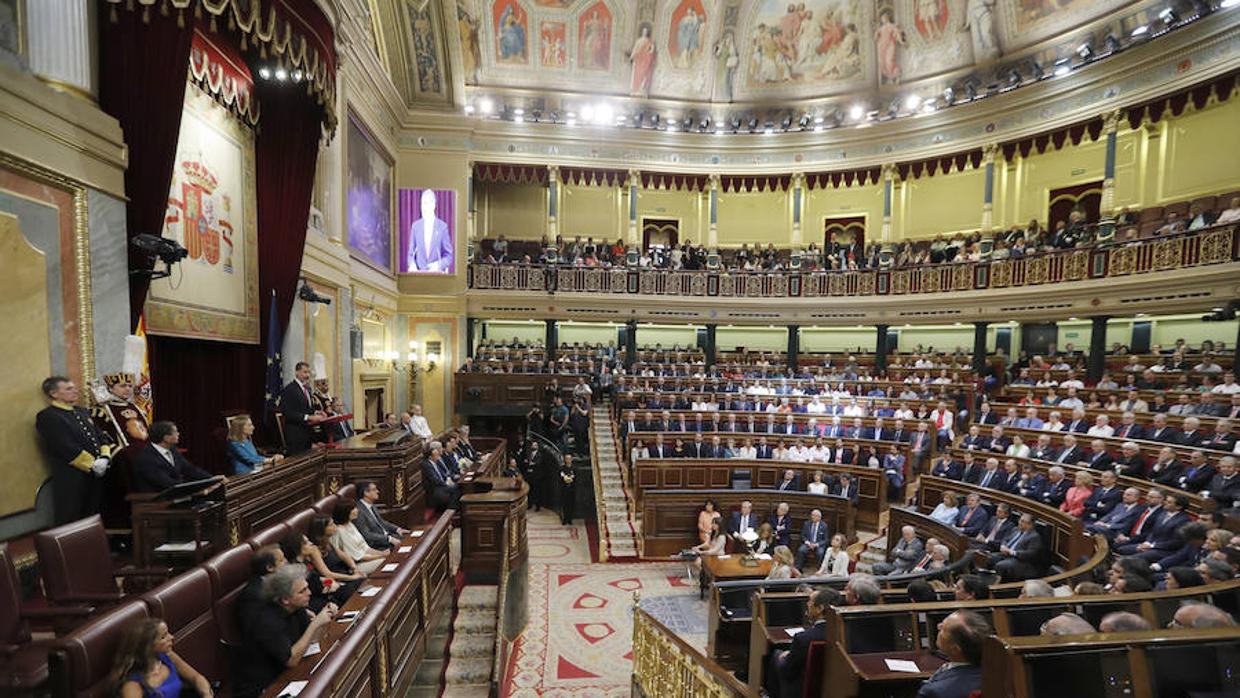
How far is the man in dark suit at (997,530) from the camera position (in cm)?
667

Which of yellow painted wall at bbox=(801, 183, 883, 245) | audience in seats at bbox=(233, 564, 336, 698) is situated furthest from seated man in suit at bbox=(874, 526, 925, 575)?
yellow painted wall at bbox=(801, 183, 883, 245)

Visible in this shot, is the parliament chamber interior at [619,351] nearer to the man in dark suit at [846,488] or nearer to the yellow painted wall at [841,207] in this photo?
the man in dark suit at [846,488]

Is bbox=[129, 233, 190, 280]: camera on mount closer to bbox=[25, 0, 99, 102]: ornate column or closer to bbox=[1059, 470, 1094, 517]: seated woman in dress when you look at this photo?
bbox=[25, 0, 99, 102]: ornate column

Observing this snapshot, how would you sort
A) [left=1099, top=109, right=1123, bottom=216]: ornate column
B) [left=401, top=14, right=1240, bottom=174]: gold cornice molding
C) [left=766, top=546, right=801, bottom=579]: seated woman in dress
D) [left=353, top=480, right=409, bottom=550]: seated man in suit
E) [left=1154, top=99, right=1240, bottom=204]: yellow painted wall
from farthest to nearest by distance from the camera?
[left=1099, top=109, right=1123, bottom=216]: ornate column < [left=1154, top=99, right=1240, bottom=204]: yellow painted wall < [left=401, top=14, right=1240, bottom=174]: gold cornice molding < [left=766, top=546, right=801, bottom=579]: seated woman in dress < [left=353, top=480, right=409, bottom=550]: seated man in suit

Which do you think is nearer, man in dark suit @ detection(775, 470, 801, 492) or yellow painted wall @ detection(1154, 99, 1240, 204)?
man in dark suit @ detection(775, 470, 801, 492)

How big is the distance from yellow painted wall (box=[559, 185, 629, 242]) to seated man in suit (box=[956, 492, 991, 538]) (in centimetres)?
1402

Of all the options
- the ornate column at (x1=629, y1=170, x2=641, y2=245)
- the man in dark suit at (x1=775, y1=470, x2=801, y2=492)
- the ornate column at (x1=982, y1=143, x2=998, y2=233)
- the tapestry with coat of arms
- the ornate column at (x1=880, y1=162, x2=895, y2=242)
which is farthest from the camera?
the ornate column at (x1=629, y1=170, x2=641, y2=245)

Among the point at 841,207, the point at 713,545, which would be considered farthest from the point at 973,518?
the point at 841,207

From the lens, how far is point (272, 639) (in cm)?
273

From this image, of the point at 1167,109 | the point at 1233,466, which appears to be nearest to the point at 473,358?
the point at 1233,466

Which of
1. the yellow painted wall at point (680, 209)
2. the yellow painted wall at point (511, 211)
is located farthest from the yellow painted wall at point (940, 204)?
the yellow painted wall at point (511, 211)

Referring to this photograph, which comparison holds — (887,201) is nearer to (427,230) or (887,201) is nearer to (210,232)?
(427,230)

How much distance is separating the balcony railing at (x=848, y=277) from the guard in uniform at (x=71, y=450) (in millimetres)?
11874

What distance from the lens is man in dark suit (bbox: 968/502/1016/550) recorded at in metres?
6.67
